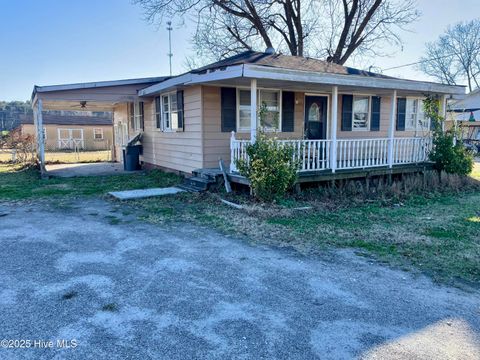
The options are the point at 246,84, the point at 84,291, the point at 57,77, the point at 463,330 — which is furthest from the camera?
the point at 57,77

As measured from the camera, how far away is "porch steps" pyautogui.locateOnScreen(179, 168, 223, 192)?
29.5 ft

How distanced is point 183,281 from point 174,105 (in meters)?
8.06

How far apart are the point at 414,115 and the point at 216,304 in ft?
40.9

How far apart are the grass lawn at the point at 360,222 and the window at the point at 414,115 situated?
3979 millimetres

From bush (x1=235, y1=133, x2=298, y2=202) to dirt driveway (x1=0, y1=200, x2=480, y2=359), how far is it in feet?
8.28

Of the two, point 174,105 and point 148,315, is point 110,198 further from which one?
point 148,315

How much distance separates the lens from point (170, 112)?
11.4m

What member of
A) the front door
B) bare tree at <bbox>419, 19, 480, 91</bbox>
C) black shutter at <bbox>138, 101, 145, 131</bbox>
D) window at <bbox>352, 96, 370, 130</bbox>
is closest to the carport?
black shutter at <bbox>138, 101, 145, 131</bbox>

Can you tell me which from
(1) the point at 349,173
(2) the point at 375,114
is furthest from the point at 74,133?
(1) the point at 349,173

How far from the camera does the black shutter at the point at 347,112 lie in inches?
A: 470

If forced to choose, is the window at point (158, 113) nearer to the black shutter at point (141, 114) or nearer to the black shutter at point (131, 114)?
the black shutter at point (141, 114)

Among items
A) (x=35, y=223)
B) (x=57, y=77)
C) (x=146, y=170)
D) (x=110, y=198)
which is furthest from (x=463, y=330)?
(x=57, y=77)

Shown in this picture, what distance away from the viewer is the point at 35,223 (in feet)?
20.9

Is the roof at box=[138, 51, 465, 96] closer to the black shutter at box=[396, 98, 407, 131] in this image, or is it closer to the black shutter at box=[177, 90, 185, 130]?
the black shutter at box=[177, 90, 185, 130]
